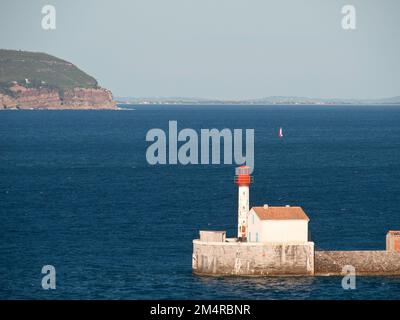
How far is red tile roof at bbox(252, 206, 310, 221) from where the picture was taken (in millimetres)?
84688

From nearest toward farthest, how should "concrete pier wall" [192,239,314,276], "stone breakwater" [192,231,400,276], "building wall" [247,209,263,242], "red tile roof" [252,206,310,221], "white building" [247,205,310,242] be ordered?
"concrete pier wall" [192,239,314,276] → "stone breakwater" [192,231,400,276] → "white building" [247,205,310,242] → "red tile roof" [252,206,310,221] → "building wall" [247,209,263,242]

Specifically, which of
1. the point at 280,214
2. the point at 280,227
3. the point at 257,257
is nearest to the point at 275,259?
the point at 257,257

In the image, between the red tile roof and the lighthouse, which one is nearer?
the red tile roof

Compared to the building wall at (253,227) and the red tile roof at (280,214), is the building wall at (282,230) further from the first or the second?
the red tile roof at (280,214)

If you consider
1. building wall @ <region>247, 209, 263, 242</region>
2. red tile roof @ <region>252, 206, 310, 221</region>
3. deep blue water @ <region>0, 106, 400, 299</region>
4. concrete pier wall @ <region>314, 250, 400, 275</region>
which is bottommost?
deep blue water @ <region>0, 106, 400, 299</region>

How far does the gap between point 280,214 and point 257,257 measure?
3.51 meters

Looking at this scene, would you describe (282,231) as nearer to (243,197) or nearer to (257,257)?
(257,257)

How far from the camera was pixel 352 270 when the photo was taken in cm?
8562

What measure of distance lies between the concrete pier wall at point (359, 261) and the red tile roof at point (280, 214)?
271cm

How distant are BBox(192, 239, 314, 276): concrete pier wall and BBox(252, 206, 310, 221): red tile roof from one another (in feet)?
6.37

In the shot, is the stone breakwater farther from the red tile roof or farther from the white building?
the red tile roof

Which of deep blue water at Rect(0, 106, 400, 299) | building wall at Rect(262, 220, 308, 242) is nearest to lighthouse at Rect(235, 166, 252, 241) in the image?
building wall at Rect(262, 220, 308, 242)

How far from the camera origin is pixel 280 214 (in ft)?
280

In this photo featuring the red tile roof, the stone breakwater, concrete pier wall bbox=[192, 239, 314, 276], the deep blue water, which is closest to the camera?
the deep blue water
